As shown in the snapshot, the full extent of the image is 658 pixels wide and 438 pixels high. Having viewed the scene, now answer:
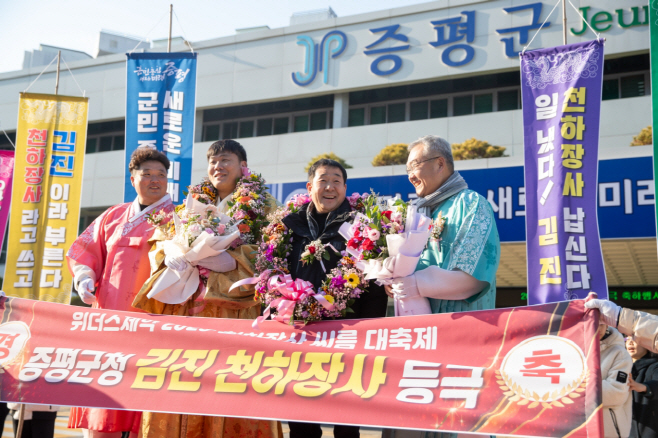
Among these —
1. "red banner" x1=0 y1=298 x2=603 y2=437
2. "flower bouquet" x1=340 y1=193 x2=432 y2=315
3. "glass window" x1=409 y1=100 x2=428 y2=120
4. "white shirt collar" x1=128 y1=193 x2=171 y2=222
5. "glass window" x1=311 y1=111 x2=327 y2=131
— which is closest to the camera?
"red banner" x1=0 y1=298 x2=603 y2=437

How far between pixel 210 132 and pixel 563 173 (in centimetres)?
1380

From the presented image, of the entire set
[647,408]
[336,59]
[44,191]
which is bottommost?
[647,408]

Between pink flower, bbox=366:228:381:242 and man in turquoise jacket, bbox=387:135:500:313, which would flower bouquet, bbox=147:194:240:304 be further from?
man in turquoise jacket, bbox=387:135:500:313

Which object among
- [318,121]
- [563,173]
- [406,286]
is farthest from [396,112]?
[406,286]

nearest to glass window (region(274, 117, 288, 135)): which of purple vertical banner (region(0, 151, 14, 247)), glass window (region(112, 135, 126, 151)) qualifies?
glass window (region(112, 135, 126, 151))

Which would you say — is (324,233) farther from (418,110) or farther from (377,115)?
(377,115)

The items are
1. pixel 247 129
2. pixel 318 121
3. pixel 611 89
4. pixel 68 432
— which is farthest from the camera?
pixel 247 129

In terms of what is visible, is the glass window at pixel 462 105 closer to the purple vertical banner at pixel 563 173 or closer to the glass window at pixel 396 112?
the glass window at pixel 396 112

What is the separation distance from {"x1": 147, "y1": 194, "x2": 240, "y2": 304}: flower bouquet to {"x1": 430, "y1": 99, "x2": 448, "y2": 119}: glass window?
1293 centimetres

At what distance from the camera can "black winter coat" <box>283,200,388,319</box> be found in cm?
313

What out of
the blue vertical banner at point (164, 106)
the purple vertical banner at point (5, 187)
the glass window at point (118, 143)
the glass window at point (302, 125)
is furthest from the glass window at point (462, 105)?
the purple vertical banner at point (5, 187)

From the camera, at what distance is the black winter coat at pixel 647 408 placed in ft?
14.1

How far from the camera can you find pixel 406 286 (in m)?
2.80

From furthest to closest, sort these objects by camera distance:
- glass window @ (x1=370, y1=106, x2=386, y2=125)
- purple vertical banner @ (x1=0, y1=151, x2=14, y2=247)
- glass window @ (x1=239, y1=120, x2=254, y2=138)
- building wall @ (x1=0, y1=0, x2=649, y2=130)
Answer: glass window @ (x1=239, y1=120, x2=254, y2=138), glass window @ (x1=370, y1=106, x2=386, y2=125), building wall @ (x1=0, y1=0, x2=649, y2=130), purple vertical banner @ (x1=0, y1=151, x2=14, y2=247)
